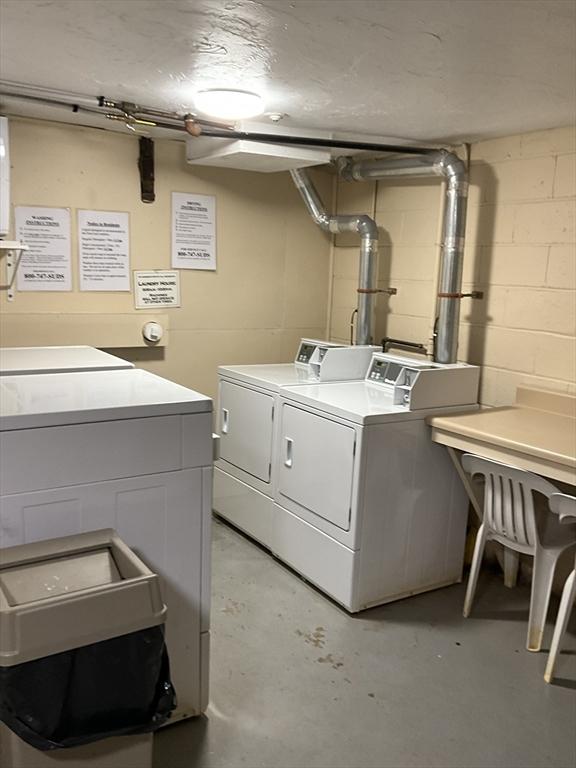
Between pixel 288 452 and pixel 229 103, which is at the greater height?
pixel 229 103

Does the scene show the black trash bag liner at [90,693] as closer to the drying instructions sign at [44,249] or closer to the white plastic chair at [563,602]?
the white plastic chair at [563,602]

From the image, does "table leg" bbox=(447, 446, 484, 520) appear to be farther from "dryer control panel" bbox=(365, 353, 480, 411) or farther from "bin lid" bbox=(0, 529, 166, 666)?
"bin lid" bbox=(0, 529, 166, 666)

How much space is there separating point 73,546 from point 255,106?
1894 millimetres

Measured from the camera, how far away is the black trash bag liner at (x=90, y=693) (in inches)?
54.2

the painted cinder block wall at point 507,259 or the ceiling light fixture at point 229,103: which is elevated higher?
the ceiling light fixture at point 229,103

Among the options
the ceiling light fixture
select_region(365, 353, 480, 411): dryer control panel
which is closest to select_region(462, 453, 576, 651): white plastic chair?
select_region(365, 353, 480, 411): dryer control panel

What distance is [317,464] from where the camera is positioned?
3014 millimetres

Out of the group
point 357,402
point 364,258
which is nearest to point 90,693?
point 357,402

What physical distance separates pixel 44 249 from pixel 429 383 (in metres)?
2.09

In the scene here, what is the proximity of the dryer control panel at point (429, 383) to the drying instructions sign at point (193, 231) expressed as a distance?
1.32 meters

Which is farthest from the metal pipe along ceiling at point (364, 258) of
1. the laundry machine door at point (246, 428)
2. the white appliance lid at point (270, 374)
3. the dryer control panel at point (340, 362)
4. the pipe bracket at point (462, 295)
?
the laundry machine door at point (246, 428)

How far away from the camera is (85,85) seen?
2.61 metres

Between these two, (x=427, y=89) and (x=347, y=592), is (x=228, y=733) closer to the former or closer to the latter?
(x=347, y=592)

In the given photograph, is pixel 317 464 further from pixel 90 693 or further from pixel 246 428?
pixel 90 693
